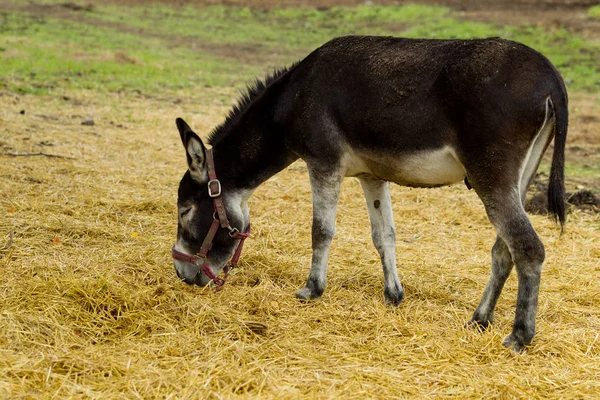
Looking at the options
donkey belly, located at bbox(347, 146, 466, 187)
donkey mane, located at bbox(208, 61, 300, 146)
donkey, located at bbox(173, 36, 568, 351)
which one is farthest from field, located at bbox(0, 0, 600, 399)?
donkey mane, located at bbox(208, 61, 300, 146)

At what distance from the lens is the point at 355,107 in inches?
193

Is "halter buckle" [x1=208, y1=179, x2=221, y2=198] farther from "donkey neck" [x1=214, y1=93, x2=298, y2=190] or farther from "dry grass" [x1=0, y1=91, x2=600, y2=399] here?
"dry grass" [x1=0, y1=91, x2=600, y2=399]

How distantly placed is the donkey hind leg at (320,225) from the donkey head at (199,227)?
589mm

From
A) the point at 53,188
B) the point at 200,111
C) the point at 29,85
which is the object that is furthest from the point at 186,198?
the point at 29,85

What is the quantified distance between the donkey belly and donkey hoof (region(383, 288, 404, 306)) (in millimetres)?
930

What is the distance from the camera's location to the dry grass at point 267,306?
12.8 feet

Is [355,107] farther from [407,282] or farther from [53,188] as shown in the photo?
[53,188]

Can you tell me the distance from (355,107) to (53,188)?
13.8 ft

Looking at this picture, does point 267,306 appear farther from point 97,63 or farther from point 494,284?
point 97,63

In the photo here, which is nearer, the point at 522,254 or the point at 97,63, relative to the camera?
the point at 522,254

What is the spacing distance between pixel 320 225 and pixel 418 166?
0.98 metres

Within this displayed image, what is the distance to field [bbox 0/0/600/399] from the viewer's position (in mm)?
3938

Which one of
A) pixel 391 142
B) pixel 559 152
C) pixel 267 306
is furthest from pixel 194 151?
pixel 559 152

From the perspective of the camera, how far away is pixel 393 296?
17.7 feet
